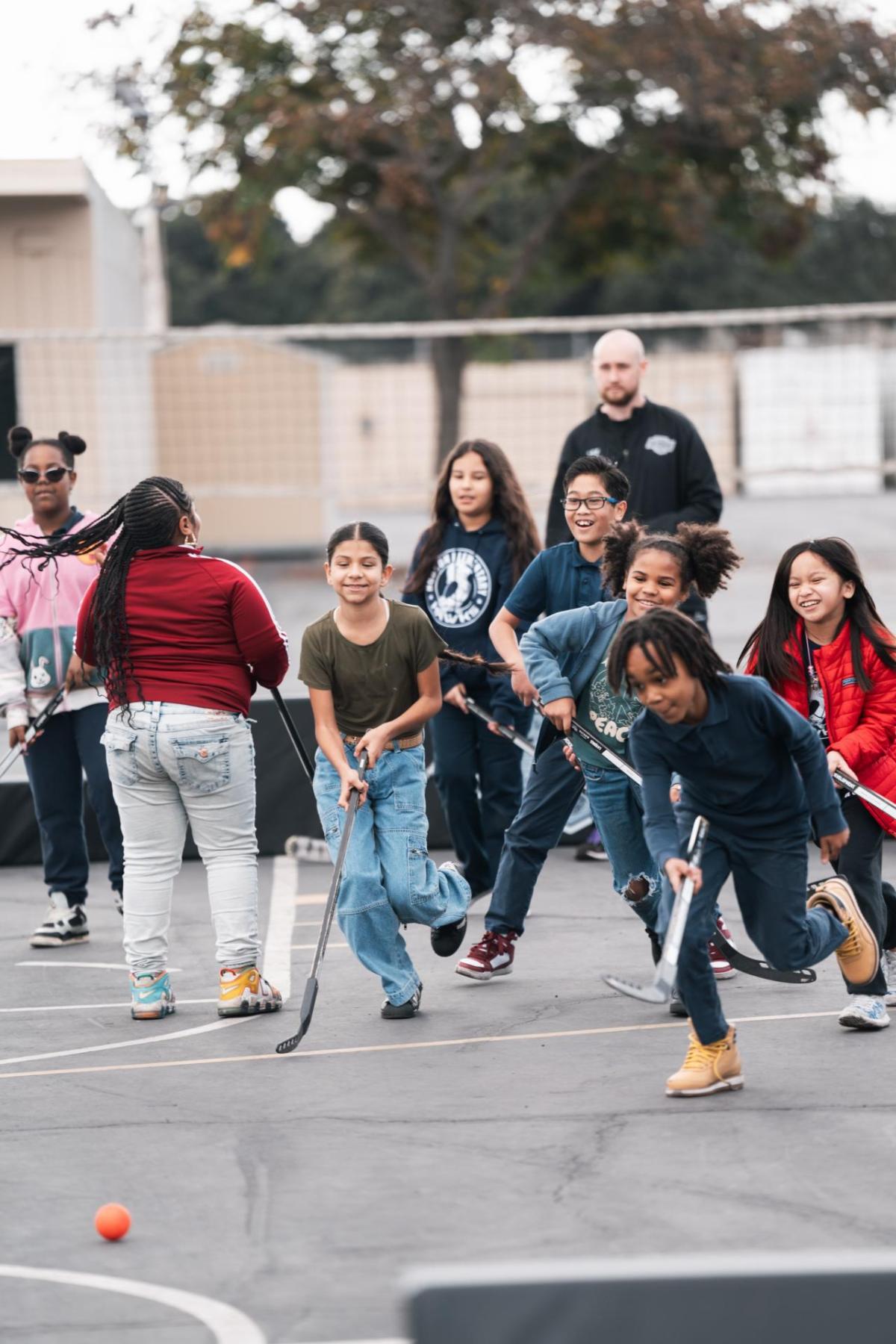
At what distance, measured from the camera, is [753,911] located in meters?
5.04

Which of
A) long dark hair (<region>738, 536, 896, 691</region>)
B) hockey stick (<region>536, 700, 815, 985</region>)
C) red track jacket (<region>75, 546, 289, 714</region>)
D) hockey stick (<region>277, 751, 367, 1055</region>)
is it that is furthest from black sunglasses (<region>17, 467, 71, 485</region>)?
long dark hair (<region>738, 536, 896, 691</region>)

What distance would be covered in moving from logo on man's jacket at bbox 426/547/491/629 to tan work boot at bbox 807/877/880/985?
7.16 ft

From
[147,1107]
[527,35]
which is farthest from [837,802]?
[527,35]

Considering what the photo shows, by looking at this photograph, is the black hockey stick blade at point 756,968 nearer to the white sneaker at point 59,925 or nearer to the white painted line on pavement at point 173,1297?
the white painted line on pavement at point 173,1297

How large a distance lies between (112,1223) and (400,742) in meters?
2.17

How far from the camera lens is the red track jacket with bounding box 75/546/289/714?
229 inches

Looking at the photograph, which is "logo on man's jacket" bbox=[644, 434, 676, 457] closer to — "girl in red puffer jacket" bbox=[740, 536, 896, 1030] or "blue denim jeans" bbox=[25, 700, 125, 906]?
"girl in red puffer jacket" bbox=[740, 536, 896, 1030]

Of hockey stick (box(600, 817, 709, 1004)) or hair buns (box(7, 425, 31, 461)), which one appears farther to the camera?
hair buns (box(7, 425, 31, 461))

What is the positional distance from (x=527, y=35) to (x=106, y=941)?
54.5 feet

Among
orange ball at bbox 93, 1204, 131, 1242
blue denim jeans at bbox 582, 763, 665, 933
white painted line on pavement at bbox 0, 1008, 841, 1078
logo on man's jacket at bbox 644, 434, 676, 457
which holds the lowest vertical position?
white painted line on pavement at bbox 0, 1008, 841, 1078

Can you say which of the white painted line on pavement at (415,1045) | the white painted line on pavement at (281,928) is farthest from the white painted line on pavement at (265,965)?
the white painted line on pavement at (415,1045)

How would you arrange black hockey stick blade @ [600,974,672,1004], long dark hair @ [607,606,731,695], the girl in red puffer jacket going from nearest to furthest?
1. black hockey stick blade @ [600,974,672,1004]
2. long dark hair @ [607,606,731,695]
3. the girl in red puffer jacket

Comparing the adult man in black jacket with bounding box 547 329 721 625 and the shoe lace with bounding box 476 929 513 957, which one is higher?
the adult man in black jacket with bounding box 547 329 721 625

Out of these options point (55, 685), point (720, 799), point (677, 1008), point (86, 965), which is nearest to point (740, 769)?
point (720, 799)
